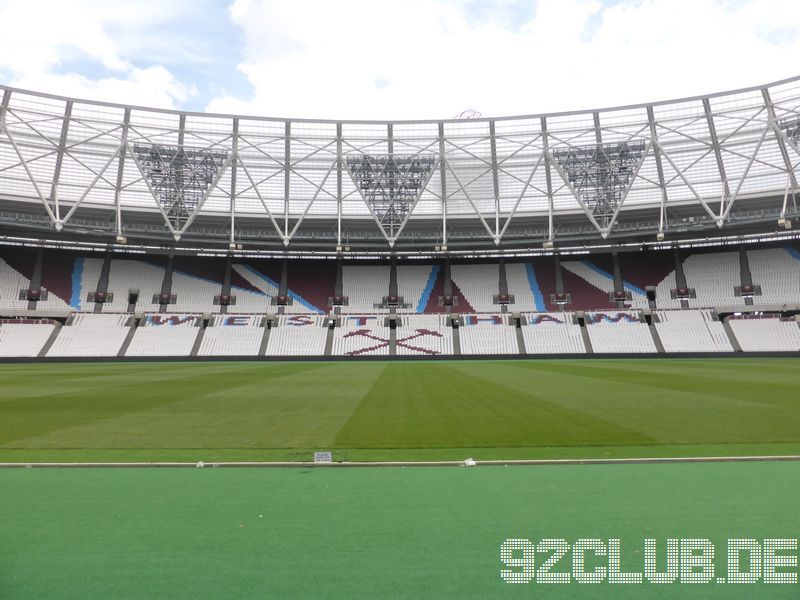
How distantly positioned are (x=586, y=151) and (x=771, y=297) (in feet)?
80.8

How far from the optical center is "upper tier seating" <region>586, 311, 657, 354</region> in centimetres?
4591

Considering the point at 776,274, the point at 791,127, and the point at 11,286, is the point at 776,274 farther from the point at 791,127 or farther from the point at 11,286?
the point at 11,286

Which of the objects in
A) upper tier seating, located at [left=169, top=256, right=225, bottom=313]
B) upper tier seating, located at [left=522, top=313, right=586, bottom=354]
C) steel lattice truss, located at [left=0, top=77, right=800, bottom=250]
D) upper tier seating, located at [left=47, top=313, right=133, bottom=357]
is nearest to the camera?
steel lattice truss, located at [left=0, top=77, right=800, bottom=250]

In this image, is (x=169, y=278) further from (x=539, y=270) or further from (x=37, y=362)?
(x=539, y=270)

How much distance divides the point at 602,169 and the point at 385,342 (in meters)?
27.3

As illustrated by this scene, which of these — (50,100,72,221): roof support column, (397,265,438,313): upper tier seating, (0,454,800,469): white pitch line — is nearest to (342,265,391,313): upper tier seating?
(397,265,438,313): upper tier seating

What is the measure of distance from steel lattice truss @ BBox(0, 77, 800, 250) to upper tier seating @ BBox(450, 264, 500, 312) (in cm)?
700

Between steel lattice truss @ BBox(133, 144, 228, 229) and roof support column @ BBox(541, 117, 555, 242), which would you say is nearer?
steel lattice truss @ BBox(133, 144, 228, 229)

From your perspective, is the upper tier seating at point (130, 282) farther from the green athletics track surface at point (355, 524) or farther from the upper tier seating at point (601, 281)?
the green athletics track surface at point (355, 524)

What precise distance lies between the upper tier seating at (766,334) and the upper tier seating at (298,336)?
39680mm

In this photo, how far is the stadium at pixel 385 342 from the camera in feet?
13.4

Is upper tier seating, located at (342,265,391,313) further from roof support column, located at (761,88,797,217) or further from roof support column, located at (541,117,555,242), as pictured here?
roof support column, located at (761,88,797,217)

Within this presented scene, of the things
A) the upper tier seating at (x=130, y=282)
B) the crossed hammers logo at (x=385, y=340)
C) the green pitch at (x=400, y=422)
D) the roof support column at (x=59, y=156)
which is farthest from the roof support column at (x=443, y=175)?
the green pitch at (x=400, y=422)

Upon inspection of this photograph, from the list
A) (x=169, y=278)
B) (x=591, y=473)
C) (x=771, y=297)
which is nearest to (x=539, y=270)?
(x=771, y=297)
